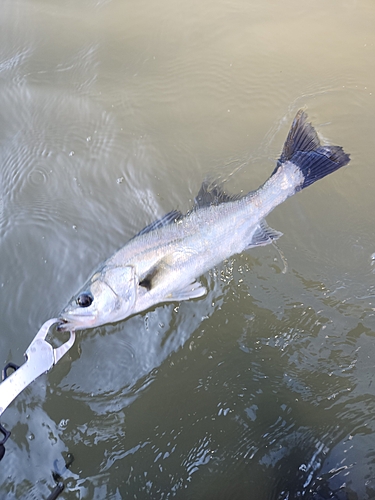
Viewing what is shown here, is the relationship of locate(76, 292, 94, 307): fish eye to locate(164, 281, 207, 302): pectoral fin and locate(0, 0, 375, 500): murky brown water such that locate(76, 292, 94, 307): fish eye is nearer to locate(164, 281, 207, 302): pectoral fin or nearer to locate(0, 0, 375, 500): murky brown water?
locate(164, 281, 207, 302): pectoral fin

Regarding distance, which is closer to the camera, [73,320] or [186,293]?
[73,320]

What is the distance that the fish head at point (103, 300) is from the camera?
8.94ft

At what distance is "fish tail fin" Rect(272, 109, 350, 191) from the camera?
123 inches

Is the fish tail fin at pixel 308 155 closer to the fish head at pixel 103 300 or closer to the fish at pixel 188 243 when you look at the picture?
the fish at pixel 188 243

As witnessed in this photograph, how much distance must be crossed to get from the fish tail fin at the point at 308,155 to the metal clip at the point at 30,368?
6.83 feet

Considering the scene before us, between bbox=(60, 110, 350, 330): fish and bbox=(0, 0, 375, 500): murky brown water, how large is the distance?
483mm

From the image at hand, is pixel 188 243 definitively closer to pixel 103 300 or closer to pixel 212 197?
pixel 212 197

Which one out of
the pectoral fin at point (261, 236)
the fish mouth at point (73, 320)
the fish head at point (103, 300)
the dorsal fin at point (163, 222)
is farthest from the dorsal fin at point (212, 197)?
the fish mouth at point (73, 320)

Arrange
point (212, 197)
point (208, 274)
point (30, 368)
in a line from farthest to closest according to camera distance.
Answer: point (208, 274), point (212, 197), point (30, 368)

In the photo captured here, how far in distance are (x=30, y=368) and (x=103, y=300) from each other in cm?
63

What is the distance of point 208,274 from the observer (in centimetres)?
345

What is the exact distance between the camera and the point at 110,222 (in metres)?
3.86

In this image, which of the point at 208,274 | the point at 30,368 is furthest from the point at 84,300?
the point at 208,274

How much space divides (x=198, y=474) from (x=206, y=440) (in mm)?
245
